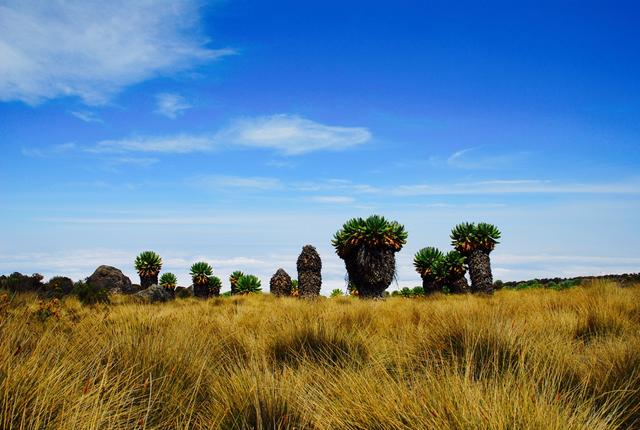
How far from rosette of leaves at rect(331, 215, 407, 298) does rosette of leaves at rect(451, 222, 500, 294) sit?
6.00m

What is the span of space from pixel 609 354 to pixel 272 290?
86.7 ft

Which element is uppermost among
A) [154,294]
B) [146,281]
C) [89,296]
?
[146,281]

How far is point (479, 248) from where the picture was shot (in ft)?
80.2

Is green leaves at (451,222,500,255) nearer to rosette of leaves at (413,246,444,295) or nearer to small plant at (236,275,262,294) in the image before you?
rosette of leaves at (413,246,444,295)

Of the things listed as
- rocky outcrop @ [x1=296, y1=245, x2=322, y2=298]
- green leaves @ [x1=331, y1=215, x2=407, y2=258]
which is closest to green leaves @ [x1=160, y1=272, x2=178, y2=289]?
rocky outcrop @ [x1=296, y1=245, x2=322, y2=298]

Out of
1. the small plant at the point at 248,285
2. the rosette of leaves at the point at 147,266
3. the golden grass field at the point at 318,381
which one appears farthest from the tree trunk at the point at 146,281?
the golden grass field at the point at 318,381

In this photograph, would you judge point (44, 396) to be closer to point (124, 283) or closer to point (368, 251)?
point (368, 251)

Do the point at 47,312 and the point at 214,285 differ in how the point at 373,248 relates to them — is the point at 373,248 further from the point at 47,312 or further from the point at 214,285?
the point at 214,285

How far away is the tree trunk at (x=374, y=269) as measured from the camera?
19.6 metres

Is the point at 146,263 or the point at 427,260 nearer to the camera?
the point at 427,260

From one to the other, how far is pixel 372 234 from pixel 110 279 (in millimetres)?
22617

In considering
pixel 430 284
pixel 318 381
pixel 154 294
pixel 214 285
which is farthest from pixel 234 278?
pixel 318 381

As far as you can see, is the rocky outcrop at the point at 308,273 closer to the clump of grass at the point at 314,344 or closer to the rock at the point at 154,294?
the rock at the point at 154,294

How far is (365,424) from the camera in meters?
3.17
